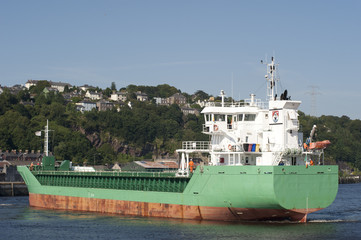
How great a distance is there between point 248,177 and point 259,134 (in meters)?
4.61

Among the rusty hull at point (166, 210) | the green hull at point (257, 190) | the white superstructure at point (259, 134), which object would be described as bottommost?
the rusty hull at point (166, 210)

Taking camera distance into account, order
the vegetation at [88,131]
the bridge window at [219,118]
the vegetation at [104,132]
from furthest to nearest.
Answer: the vegetation at [104,132] < the vegetation at [88,131] < the bridge window at [219,118]

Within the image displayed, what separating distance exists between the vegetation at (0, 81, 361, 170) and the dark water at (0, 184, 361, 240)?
66.2 m

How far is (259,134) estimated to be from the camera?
38.5 meters

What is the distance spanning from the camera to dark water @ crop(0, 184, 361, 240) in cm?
3316

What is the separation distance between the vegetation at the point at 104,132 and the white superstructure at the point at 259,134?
71585mm

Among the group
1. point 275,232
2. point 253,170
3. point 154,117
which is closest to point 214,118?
point 253,170

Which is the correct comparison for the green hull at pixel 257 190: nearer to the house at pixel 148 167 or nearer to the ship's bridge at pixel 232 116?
the ship's bridge at pixel 232 116

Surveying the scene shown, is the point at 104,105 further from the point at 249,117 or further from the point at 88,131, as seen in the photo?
the point at 249,117

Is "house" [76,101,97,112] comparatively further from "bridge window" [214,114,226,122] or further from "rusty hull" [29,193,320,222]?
"bridge window" [214,114,226,122]

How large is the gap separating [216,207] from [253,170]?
4175mm

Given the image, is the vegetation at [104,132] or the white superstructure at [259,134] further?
the vegetation at [104,132]

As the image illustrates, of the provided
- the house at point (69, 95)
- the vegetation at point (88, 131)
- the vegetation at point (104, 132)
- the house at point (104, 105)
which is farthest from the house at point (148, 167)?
the house at point (69, 95)

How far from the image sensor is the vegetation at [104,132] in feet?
368
